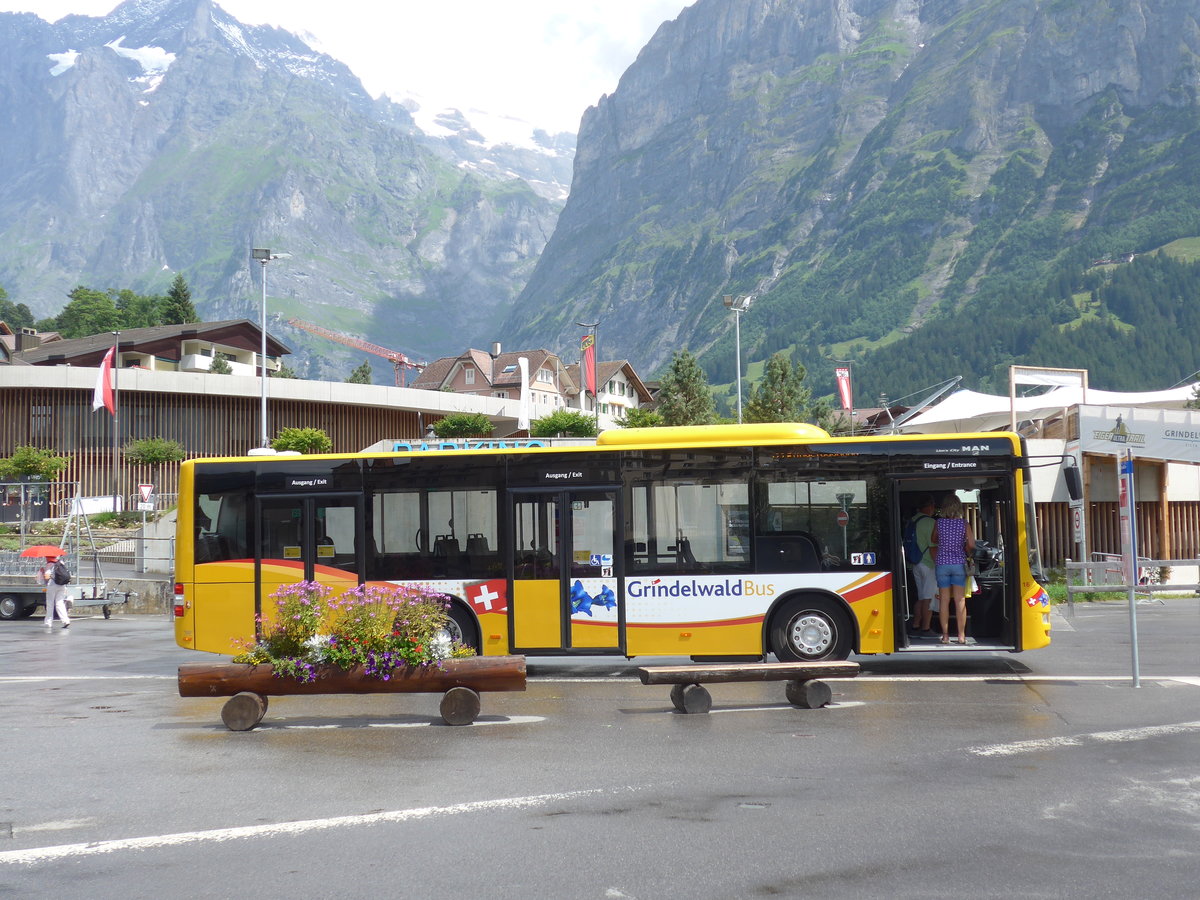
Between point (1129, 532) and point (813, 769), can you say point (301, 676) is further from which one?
point (1129, 532)

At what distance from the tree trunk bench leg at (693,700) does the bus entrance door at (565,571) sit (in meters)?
2.71

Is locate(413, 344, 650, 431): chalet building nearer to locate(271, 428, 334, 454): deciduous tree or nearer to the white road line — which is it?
locate(271, 428, 334, 454): deciduous tree

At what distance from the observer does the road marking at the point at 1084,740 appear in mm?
8930

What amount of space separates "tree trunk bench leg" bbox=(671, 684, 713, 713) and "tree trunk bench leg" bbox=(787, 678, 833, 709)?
0.90 meters

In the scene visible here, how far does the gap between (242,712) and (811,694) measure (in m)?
5.46

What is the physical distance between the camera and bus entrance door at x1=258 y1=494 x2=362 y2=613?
576 inches

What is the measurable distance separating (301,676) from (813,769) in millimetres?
4846

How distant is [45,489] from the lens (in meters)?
46.7

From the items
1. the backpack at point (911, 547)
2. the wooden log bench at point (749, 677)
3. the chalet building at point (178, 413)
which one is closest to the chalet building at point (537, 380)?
the chalet building at point (178, 413)

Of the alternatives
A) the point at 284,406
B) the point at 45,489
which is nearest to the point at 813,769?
the point at 45,489

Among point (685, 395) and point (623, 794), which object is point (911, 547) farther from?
point (685, 395)

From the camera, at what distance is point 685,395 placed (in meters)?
62.2

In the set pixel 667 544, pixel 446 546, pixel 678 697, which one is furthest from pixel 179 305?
pixel 678 697

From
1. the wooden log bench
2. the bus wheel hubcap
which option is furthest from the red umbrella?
the wooden log bench
